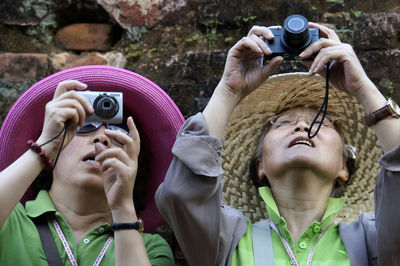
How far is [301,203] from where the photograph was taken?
99.1 inches

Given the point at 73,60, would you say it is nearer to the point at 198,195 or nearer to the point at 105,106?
the point at 105,106

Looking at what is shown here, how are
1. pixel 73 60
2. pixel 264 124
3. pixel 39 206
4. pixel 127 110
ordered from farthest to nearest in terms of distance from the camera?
pixel 73 60
pixel 264 124
pixel 127 110
pixel 39 206

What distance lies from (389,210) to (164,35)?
1291 mm

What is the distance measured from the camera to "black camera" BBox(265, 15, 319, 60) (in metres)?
2.24

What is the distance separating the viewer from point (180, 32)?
118 inches

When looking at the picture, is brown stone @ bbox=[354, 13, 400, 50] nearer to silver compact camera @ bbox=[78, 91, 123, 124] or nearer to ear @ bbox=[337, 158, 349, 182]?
ear @ bbox=[337, 158, 349, 182]

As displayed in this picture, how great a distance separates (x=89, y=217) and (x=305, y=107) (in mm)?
878

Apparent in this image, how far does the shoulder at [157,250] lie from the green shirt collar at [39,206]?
0.34 metres

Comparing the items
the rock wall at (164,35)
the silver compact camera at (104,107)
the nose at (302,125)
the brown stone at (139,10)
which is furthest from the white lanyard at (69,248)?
the brown stone at (139,10)

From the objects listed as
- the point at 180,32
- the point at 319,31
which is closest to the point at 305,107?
the point at 319,31

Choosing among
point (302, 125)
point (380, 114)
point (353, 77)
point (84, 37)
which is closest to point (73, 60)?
point (84, 37)

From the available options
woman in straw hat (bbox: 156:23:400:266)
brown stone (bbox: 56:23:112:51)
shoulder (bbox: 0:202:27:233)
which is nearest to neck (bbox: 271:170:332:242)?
woman in straw hat (bbox: 156:23:400:266)

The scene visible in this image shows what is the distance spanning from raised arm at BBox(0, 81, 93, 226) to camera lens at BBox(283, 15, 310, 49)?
2.12 ft

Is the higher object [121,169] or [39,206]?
[121,169]
